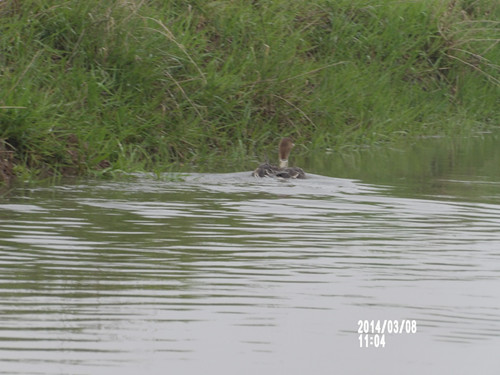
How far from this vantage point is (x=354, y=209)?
8.59m

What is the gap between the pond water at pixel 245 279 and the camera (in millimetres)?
4414

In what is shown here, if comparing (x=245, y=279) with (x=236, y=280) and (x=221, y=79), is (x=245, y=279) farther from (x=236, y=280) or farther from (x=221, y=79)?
(x=221, y=79)

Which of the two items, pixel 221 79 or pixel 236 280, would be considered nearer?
pixel 236 280

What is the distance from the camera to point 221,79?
12742 millimetres

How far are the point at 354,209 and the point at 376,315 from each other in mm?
3613

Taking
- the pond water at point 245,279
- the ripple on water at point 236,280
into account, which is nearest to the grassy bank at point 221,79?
the pond water at point 245,279

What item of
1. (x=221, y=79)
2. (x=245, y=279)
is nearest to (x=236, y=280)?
(x=245, y=279)

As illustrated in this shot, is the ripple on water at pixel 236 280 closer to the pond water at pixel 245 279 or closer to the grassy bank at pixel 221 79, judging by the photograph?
the pond water at pixel 245 279

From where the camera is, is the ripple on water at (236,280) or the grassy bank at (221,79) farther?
the grassy bank at (221,79)

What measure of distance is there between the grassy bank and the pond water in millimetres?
1375

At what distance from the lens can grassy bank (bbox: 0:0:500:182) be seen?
10.6 metres

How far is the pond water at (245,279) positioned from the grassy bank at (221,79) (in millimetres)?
1375

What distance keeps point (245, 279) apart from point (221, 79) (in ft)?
23.9

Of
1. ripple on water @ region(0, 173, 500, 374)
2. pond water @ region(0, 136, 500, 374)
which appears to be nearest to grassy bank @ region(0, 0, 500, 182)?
pond water @ region(0, 136, 500, 374)
